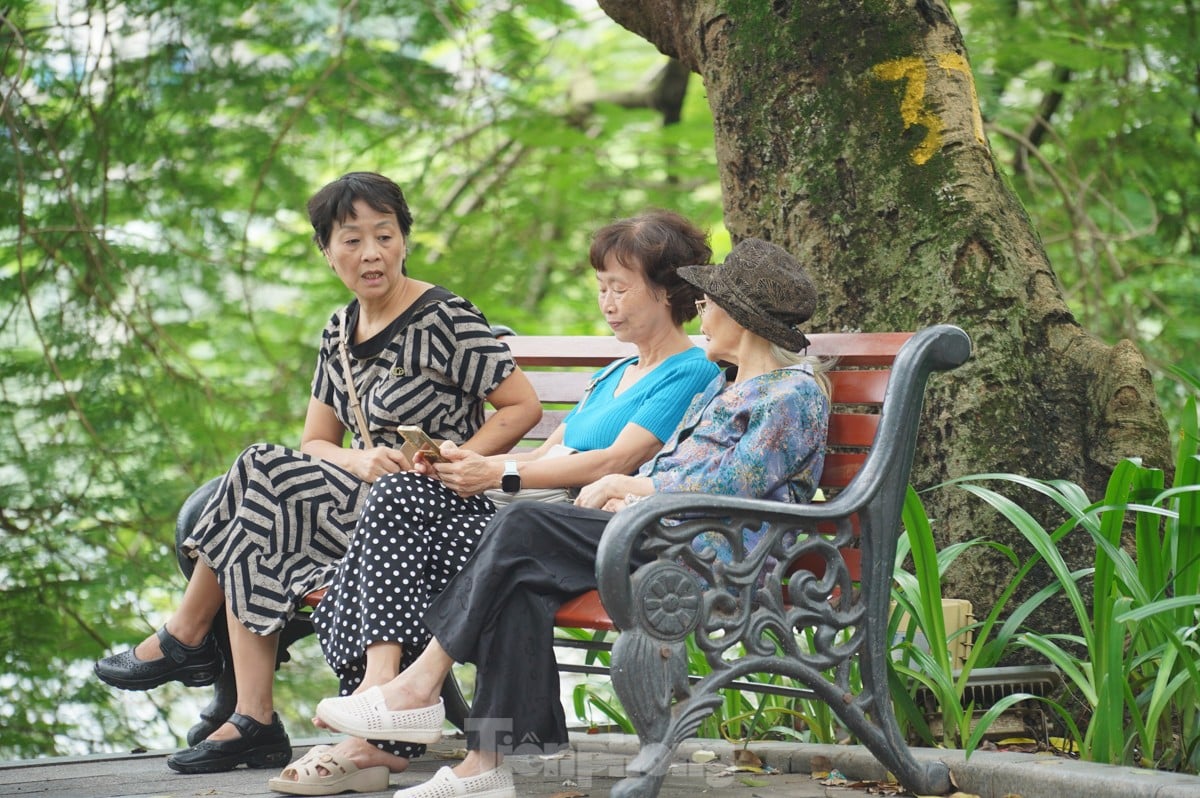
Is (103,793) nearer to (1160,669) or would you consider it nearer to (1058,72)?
(1160,669)

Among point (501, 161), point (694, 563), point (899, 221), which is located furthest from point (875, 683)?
point (501, 161)

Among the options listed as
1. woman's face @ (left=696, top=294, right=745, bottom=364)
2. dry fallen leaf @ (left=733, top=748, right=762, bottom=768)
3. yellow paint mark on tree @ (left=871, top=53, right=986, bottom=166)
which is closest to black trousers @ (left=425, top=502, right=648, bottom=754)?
woman's face @ (left=696, top=294, right=745, bottom=364)

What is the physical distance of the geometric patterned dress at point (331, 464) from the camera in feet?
11.1

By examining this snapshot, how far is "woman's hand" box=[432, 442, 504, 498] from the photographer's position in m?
3.15

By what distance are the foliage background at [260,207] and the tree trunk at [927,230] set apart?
7.68ft

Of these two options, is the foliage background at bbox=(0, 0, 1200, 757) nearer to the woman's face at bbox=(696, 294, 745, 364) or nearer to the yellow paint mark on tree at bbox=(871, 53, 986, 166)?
the yellow paint mark on tree at bbox=(871, 53, 986, 166)

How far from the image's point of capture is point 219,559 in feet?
11.2

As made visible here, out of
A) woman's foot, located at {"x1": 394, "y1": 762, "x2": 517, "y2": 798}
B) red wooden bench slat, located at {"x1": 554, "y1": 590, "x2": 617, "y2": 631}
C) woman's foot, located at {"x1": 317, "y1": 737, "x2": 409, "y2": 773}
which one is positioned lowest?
woman's foot, located at {"x1": 317, "y1": 737, "x2": 409, "y2": 773}

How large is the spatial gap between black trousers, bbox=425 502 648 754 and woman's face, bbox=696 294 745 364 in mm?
533

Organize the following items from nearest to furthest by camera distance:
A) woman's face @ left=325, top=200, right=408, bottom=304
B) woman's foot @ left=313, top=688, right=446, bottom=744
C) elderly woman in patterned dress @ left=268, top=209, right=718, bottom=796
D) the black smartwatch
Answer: woman's foot @ left=313, top=688, right=446, bottom=744
elderly woman in patterned dress @ left=268, top=209, right=718, bottom=796
the black smartwatch
woman's face @ left=325, top=200, right=408, bottom=304

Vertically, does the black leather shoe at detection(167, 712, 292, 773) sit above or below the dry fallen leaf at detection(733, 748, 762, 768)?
above

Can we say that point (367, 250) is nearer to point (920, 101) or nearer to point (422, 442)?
point (422, 442)

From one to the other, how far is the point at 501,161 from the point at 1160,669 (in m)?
6.78

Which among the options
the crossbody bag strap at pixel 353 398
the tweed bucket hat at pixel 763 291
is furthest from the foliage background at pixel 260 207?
the tweed bucket hat at pixel 763 291
